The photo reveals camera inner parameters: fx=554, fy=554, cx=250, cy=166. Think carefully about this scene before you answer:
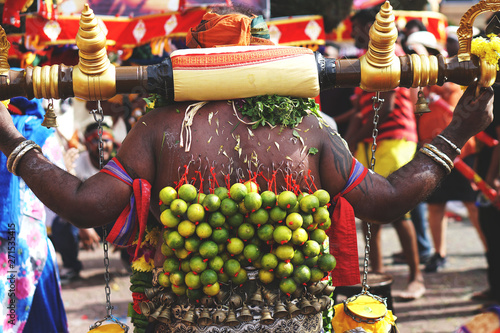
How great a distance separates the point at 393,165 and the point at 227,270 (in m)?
3.16

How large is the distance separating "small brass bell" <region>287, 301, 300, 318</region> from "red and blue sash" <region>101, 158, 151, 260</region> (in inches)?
25.8

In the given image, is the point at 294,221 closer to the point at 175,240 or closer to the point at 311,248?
the point at 311,248

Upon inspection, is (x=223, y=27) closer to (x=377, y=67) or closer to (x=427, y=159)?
(x=377, y=67)

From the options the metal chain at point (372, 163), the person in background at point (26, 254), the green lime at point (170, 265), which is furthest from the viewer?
the person in background at point (26, 254)

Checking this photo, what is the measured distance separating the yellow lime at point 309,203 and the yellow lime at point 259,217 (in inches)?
5.8

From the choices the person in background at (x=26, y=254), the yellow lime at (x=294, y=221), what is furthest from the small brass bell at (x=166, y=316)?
the person in background at (x=26, y=254)

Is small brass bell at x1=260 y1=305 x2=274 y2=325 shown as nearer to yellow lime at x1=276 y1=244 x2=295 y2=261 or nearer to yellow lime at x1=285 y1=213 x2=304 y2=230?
yellow lime at x1=276 y1=244 x2=295 y2=261

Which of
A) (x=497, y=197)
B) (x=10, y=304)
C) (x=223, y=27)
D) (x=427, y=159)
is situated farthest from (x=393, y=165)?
(x=10, y=304)

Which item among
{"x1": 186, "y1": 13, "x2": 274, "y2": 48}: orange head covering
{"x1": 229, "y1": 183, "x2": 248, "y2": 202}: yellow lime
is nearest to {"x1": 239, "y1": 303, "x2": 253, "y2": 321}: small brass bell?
{"x1": 229, "y1": 183, "x2": 248, "y2": 202}: yellow lime

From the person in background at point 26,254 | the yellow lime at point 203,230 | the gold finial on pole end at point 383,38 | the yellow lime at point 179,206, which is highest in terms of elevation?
the gold finial on pole end at point 383,38

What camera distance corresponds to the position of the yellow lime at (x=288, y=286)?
7.11 ft

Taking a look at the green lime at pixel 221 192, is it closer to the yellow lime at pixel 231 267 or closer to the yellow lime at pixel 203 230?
the yellow lime at pixel 203 230

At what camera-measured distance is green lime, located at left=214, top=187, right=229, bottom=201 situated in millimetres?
2135

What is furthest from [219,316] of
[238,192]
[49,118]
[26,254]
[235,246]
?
[26,254]
